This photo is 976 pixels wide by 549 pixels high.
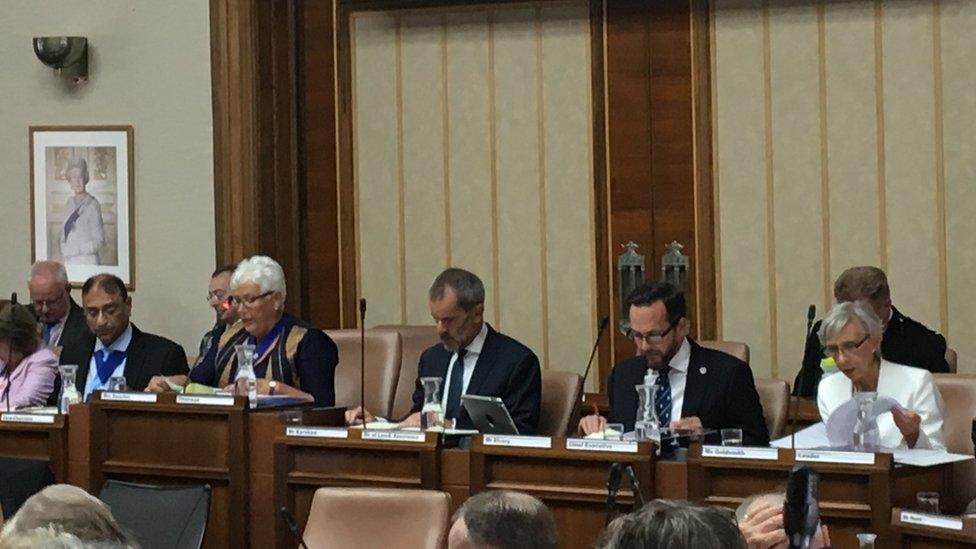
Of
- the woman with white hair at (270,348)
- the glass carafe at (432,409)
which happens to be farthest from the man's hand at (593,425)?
the woman with white hair at (270,348)

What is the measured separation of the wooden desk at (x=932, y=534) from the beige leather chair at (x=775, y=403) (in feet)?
4.81

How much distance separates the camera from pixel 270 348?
23.0 ft

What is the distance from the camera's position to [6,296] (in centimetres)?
967

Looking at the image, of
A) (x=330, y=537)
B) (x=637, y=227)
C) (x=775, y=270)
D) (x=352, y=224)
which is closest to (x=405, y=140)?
(x=352, y=224)

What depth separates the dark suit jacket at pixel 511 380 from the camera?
21.3ft

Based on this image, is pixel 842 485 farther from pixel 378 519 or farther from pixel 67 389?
pixel 67 389

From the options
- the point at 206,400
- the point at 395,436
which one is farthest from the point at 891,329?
the point at 206,400

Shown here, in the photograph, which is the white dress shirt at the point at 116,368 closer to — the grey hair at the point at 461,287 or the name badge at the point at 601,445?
the grey hair at the point at 461,287

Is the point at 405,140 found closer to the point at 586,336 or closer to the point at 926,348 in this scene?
the point at 586,336

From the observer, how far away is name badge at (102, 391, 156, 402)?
21.2 ft

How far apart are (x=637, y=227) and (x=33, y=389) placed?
115 inches

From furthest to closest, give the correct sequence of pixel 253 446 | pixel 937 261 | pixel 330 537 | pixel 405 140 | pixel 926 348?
pixel 405 140 < pixel 937 261 < pixel 926 348 < pixel 253 446 < pixel 330 537

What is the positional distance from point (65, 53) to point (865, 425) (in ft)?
17.8

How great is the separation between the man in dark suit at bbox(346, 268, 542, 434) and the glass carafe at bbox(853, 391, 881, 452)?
4.93ft
